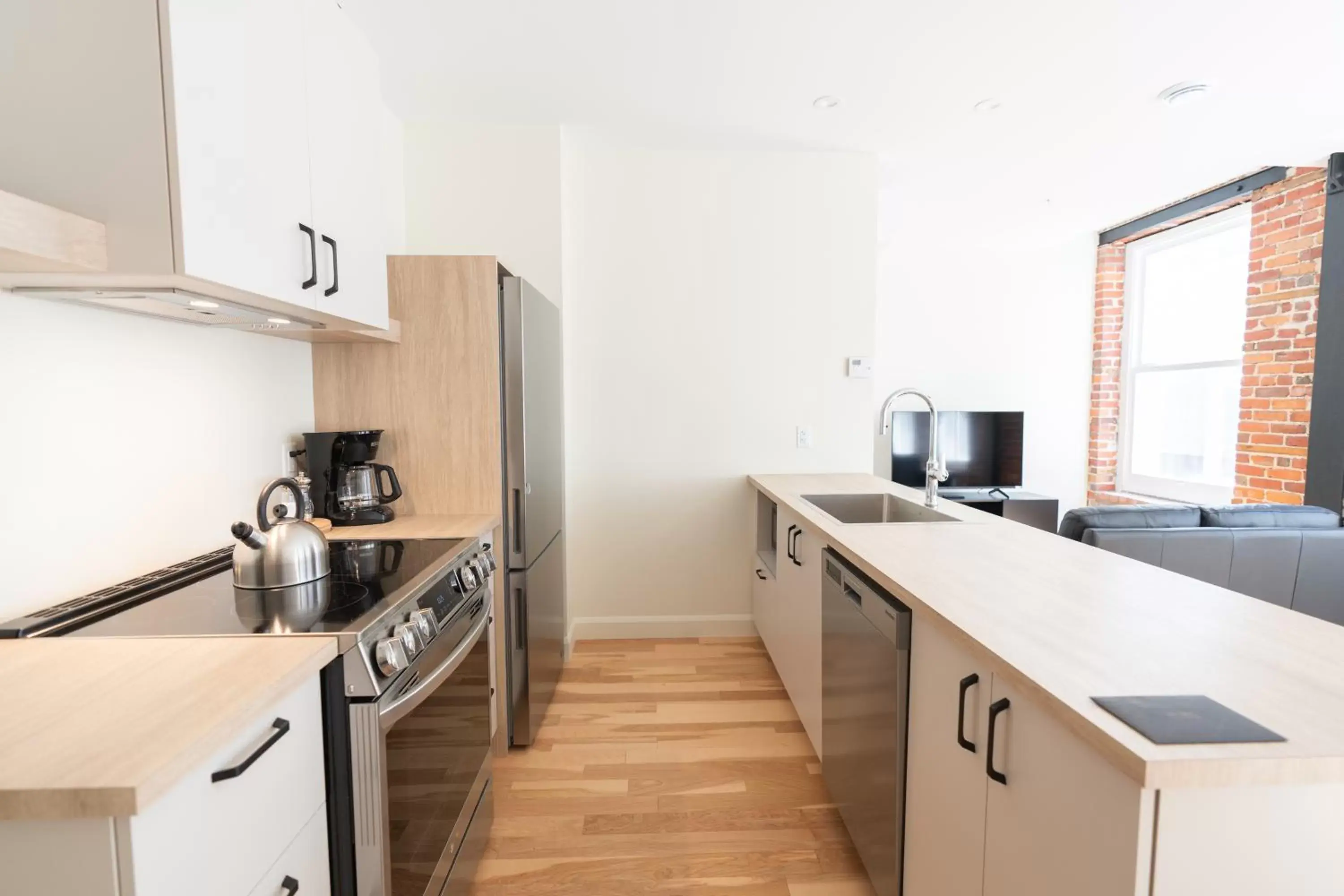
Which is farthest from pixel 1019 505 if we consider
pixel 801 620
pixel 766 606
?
pixel 801 620

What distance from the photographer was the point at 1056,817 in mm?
856

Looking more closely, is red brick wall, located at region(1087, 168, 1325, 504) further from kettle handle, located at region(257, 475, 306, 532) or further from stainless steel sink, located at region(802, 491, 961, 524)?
kettle handle, located at region(257, 475, 306, 532)

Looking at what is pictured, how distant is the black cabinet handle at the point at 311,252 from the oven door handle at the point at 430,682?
0.95 metres

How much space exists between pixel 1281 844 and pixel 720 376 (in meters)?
2.72

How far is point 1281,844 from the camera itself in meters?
0.72

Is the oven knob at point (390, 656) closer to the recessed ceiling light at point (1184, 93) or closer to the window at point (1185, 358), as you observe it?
the recessed ceiling light at point (1184, 93)

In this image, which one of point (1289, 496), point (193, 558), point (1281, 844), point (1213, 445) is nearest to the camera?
point (1281, 844)

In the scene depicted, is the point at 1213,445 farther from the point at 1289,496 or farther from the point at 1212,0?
the point at 1212,0

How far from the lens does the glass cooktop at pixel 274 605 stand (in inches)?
43.8

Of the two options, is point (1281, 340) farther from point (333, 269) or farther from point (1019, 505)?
point (333, 269)

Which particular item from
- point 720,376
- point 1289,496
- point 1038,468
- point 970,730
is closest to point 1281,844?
point 970,730

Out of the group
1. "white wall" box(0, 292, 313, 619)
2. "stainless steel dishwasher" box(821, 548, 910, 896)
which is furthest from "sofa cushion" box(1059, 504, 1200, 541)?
"white wall" box(0, 292, 313, 619)

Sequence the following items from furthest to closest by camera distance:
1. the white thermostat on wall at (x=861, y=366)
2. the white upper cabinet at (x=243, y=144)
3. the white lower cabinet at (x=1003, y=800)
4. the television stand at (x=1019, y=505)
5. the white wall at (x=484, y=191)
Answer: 1. the television stand at (x=1019, y=505)
2. the white thermostat on wall at (x=861, y=366)
3. the white wall at (x=484, y=191)
4. the white upper cabinet at (x=243, y=144)
5. the white lower cabinet at (x=1003, y=800)

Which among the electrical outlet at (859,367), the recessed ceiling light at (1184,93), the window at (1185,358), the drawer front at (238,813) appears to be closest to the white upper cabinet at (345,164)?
the drawer front at (238,813)
